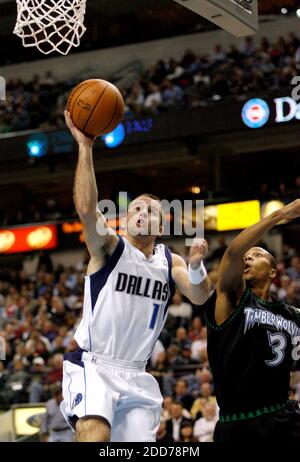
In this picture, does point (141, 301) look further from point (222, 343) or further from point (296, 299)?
point (296, 299)

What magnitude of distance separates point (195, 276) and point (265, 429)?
0.94m

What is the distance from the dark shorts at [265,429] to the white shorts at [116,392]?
42cm

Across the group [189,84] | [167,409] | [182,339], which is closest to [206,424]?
[167,409]

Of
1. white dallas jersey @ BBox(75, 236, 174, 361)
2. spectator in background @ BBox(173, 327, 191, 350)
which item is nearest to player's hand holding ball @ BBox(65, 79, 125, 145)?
white dallas jersey @ BBox(75, 236, 174, 361)

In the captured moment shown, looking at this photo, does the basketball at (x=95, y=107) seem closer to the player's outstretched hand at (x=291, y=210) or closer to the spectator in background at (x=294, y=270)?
the player's outstretched hand at (x=291, y=210)

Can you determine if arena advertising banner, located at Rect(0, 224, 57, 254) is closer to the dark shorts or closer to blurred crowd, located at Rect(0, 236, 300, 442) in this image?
blurred crowd, located at Rect(0, 236, 300, 442)

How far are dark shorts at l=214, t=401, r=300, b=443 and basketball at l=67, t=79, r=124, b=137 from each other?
6.05 feet

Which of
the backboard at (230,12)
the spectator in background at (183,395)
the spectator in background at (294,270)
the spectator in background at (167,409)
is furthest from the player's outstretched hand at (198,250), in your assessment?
the spectator in background at (294,270)

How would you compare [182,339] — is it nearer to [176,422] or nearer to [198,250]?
[176,422]

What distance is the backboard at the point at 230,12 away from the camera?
18.2 feet

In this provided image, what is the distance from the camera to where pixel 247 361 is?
5051mm

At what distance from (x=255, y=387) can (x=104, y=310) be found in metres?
0.95

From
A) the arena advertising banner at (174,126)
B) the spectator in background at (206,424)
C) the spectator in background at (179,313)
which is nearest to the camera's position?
the spectator in background at (206,424)
